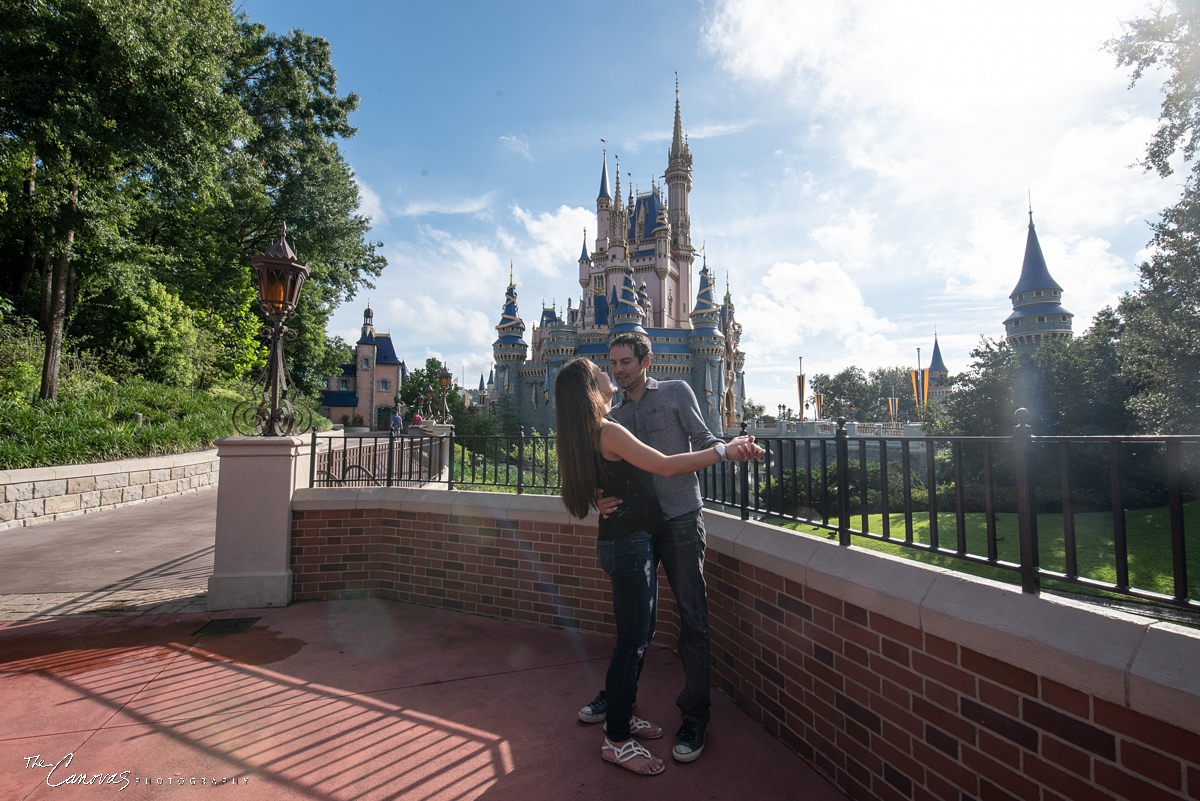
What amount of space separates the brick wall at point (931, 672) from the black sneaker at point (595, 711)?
0.94m

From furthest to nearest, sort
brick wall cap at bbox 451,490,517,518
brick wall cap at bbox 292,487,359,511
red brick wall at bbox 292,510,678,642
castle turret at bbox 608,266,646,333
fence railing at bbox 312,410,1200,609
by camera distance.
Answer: castle turret at bbox 608,266,646,333
brick wall cap at bbox 292,487,359,511
brick wall cap at bbox 451,490,517,518
red brick wall at bbox 292,510,678,642
fence railing at bbox 312,410,1200,609

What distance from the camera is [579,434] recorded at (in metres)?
2.89

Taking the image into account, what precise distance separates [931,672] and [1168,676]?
0.88 meters

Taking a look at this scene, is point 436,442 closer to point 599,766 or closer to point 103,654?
point 103,654

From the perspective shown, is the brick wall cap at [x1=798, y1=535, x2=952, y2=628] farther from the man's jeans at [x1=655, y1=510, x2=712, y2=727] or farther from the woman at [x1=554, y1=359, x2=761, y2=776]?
the woman at [x1=554, y1=359, x2=761, y2=776]

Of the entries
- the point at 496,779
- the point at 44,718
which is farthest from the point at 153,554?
the point at 496,779

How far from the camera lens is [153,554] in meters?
7.63

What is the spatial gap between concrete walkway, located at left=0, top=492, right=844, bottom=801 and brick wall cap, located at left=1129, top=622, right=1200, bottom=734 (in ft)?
5.41

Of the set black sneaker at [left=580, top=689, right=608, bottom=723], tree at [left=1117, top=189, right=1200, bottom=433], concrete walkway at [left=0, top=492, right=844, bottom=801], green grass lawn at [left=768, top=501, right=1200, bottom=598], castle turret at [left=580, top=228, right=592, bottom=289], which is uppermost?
castle turret at [left=580, top=228, right=592, bottom=289]

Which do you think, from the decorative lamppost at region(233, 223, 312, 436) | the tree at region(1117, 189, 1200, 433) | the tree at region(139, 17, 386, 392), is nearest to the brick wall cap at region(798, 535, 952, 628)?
the decorative lamppost at region(233, 223, 312, 436)

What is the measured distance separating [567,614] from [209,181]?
59.4ft

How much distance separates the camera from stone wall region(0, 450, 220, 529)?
9562 millimetres

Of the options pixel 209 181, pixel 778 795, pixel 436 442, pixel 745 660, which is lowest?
pixel 778 795

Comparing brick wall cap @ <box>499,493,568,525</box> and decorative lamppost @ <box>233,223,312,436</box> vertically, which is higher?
decorative lamppost @ <box>233,223,312,436</box>
